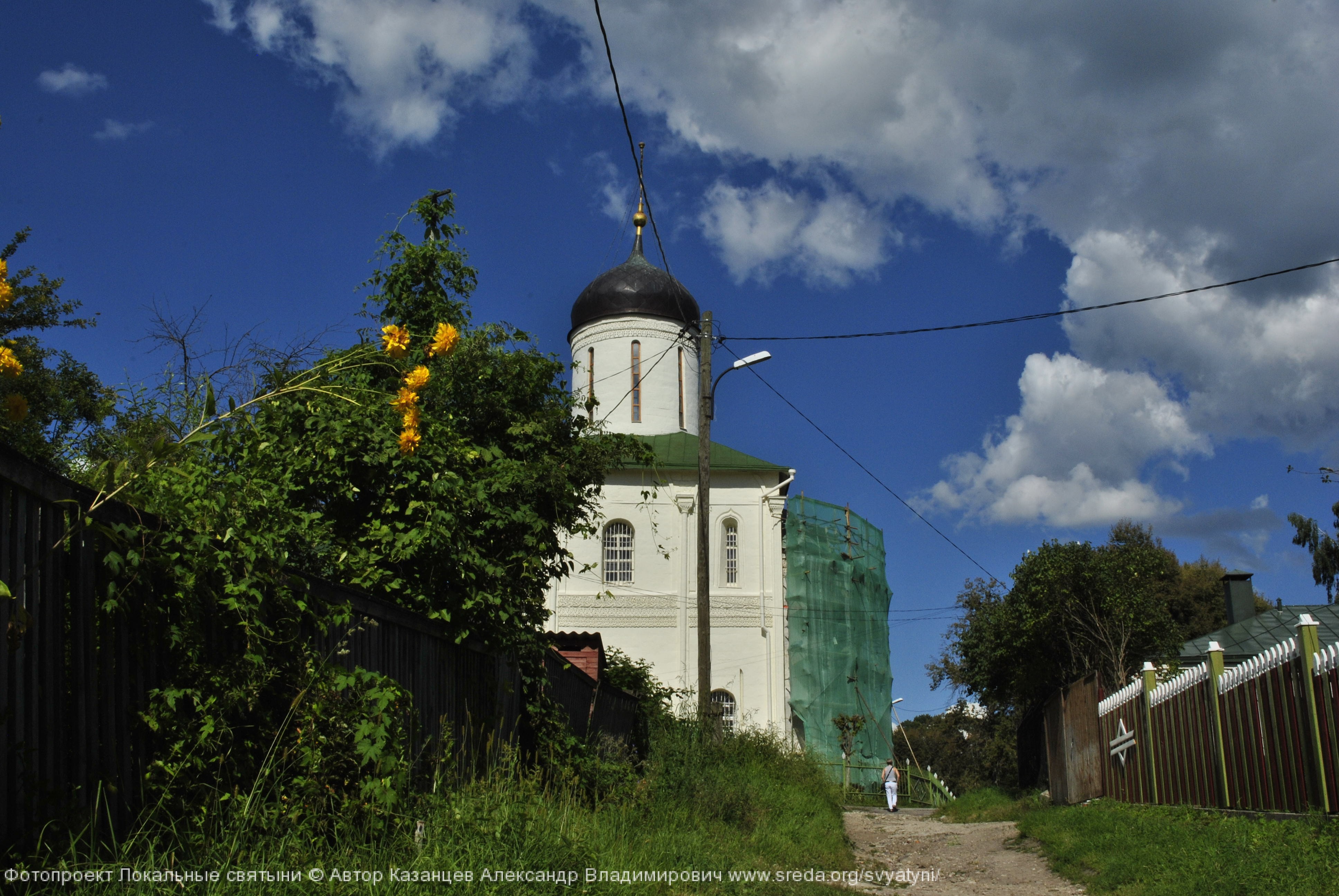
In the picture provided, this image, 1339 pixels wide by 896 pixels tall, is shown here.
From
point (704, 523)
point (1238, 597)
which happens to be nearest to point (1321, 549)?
point (1238, 597)

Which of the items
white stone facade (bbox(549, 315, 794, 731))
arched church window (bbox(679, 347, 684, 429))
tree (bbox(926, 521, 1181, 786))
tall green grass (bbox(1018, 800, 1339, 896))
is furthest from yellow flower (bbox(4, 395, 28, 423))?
arched church window (bbox(679, 347, 684, 429))

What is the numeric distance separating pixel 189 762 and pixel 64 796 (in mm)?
644

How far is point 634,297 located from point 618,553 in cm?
785

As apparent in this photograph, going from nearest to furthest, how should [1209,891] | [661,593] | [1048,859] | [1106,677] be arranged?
[1209,891] → [1048,859] → [1106,677] → [661,593]

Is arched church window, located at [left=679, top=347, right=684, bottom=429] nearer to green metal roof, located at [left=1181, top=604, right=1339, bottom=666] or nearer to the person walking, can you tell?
the person walking

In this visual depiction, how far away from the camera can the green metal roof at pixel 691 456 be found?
29.0 metres

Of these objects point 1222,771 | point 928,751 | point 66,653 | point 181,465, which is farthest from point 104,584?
point 928,751

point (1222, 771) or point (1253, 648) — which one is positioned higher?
point (1253, 648)

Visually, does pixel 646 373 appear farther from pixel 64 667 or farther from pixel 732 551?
pixel 64 667

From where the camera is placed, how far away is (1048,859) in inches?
393

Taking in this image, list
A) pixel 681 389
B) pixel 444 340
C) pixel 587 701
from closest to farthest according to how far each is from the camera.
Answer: pixel 444 340 → pixel 587 701 → pixel 681 389

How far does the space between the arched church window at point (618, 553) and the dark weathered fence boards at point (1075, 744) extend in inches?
493

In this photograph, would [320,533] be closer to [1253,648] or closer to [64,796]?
[64,796]

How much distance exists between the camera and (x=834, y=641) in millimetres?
29609
